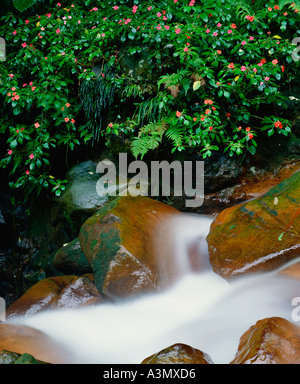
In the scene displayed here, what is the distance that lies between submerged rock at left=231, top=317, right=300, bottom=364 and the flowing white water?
27cm

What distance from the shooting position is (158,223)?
3838 millimetres

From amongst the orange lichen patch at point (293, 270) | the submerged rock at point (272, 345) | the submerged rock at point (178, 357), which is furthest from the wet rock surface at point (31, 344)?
the orange lichen patch at point (293, 270)

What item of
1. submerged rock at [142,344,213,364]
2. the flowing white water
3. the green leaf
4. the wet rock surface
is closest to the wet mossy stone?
the flowing white water

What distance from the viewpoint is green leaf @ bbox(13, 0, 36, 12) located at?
205 inches

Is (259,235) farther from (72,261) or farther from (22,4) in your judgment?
(22,4)

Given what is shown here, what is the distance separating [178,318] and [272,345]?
3.99 feet

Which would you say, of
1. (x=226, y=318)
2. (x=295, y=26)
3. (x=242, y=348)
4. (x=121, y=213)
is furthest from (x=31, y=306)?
(x=295, y=26)

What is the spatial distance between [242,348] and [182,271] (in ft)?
4.38

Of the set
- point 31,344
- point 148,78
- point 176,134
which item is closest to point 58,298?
point 31,344

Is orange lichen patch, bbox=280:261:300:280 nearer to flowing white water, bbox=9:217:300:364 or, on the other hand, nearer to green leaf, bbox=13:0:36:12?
flowing white water, bbox=9:217:300:364

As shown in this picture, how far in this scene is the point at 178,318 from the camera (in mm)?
3082

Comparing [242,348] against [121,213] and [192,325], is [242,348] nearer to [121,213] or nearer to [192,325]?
[192,325]

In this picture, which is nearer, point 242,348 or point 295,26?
point 242,348
